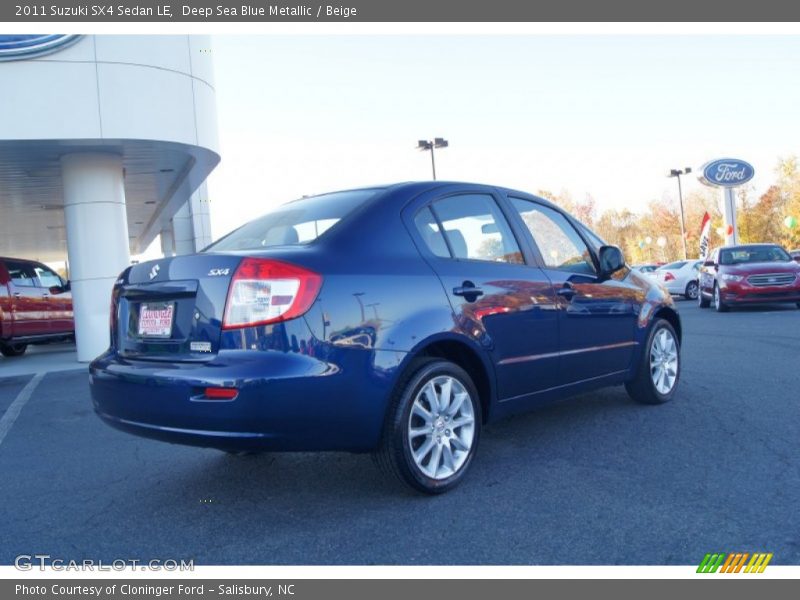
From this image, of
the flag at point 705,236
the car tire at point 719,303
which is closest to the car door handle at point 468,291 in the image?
the car tire at point 719,303

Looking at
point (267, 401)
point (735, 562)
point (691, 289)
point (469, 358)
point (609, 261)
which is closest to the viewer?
point (735, 562)

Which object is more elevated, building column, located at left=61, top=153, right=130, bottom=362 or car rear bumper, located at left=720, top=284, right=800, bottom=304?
building column, located at left=61, top=153, right=130, bottom=362

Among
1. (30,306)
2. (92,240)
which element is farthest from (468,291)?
(30,306)

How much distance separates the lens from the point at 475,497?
3.88 meters

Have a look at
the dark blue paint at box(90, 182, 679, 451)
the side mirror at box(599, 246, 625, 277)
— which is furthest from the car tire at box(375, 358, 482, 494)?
the side mirror at box(599, 246, 625, 277)

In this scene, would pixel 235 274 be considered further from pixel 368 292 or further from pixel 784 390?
pixel 784 390

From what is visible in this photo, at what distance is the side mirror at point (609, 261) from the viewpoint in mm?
5285

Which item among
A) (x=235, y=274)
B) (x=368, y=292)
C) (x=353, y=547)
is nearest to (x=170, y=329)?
(x=235, y=274)

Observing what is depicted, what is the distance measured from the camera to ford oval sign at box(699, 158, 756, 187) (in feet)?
98.4

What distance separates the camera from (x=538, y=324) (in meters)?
4.58

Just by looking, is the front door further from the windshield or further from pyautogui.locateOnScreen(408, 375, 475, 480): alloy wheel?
the windshield

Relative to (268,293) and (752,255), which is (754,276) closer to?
(752,255)

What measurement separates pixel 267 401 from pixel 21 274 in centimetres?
1163

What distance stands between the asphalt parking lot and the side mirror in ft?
3.54
